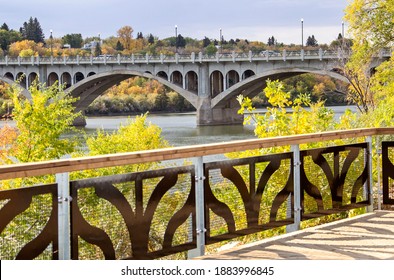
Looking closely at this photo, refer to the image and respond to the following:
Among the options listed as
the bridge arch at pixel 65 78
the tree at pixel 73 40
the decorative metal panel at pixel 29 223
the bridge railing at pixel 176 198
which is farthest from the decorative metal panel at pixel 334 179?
the tree at pixel 73 40

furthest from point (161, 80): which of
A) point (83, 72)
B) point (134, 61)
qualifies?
point (83, 72)

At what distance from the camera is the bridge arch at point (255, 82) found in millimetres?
54531

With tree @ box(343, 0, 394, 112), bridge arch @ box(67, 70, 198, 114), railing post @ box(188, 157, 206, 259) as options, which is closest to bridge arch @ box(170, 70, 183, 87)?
bridge arch @ box(67, 70, 198, 114)

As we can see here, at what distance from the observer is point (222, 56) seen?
62.2 m

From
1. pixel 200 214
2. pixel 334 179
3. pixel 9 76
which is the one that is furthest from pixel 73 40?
pixel 200 214

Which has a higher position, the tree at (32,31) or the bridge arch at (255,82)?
the tree at (32,31)

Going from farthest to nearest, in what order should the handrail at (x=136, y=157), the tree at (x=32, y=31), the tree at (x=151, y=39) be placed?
1. the tree at (x=32, y=31)
2. the tree at (x=151, y=39)
3. the handrail at (x=136, y=157)

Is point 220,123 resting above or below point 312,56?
below

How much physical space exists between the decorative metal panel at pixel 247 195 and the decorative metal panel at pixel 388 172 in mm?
1482

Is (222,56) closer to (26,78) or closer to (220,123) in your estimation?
(220,123)

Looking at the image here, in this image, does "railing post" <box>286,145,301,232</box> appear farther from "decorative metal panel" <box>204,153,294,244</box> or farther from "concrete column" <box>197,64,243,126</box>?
"concrete column" <box>197,64,243,126</box>

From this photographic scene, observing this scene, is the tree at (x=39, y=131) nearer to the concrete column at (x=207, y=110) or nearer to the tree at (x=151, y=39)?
the concrete column at (x=207, y=110)

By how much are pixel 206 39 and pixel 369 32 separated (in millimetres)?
103201

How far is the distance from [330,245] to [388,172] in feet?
6.63
